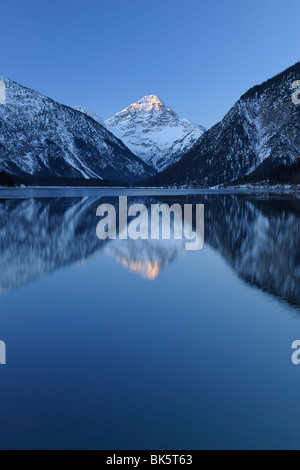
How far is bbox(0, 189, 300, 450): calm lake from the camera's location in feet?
28.8

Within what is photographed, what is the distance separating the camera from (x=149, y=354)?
12477mm

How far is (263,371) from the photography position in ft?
37.4

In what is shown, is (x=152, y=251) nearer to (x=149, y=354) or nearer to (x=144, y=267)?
(x=144, y=267)

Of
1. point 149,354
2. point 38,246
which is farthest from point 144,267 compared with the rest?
point 149,354

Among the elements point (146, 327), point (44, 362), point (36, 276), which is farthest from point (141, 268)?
point (44, 362)

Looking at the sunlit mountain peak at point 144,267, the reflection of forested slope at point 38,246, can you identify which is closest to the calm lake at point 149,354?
the sunlit mountain peak at point 144,267

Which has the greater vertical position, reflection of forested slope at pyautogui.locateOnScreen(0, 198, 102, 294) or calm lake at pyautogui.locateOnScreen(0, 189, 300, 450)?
reflection of forested slope at pyautogui.locateOnScreen(0, 198, 102, 294)

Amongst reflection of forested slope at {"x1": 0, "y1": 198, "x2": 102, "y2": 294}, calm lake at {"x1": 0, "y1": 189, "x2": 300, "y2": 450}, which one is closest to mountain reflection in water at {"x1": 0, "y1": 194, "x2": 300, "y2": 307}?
reflection of forested slope at {"x1": 0, "y1": 198, "x2": 102, "y2": 294}

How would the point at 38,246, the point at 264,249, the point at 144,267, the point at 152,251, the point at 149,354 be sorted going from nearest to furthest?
the point at 149,354 < the point at 144,267 < the point at 152,251 < the point at 264,249 < the point at 38,246

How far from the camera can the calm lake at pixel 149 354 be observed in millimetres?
8773

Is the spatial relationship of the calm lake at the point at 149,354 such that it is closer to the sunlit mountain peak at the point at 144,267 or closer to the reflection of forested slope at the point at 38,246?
the sunlit mountain peak at the point at 144,267

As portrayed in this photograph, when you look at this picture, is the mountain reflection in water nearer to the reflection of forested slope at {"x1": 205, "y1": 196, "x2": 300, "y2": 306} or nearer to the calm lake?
the reflection of forested slope at {"x1": 205, "y1": 196, "x2": 300, "y2": 306}

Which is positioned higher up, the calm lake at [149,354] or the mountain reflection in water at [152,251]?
the mountain reflection in water at [152,251]
